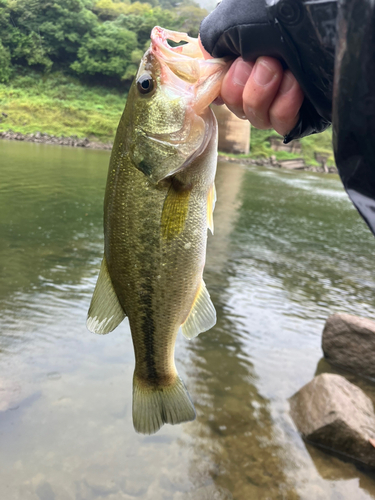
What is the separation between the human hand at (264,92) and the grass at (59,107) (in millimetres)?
43184

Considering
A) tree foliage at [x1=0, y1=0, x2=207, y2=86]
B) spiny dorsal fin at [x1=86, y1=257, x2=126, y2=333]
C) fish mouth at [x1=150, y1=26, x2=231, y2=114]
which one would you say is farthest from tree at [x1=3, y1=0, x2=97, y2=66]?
spiny dorsal fin at [x1=86, y1=257, x2=126, y2=333]

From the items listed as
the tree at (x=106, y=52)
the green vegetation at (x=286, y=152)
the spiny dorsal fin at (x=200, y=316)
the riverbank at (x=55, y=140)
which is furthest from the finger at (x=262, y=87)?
the tree at (x=106, y=52)

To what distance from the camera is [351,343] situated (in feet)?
20.2

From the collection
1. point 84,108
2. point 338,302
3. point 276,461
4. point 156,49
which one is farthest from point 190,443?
point 84,108

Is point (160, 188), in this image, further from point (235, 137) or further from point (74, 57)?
point (74, 57)

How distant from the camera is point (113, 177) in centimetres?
196

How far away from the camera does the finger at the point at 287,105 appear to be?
157cm

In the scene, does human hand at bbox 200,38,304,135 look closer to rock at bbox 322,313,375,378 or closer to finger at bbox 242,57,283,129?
finger at bbox 242,57,283,129

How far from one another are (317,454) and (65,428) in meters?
2.87

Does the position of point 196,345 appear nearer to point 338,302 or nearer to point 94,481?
point 94,481

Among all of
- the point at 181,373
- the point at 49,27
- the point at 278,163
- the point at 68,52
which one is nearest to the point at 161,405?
the point at 181,373

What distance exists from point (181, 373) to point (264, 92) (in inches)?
183

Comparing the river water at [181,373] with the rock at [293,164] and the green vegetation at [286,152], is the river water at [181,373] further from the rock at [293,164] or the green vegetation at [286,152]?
the green vegetation at [286,152]

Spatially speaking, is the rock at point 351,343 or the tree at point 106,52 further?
the tree at point 106,52
